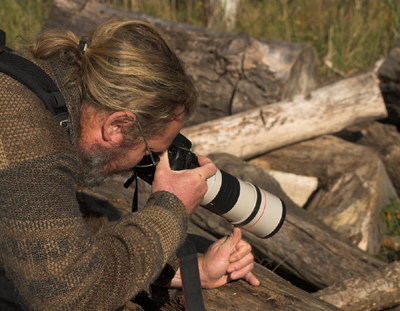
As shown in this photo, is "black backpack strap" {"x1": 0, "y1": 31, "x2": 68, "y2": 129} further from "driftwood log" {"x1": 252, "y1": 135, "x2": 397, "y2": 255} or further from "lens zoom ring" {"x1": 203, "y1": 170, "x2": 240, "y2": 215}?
"driftwood log" {"x1": 252, "y1": 135, "x2": 397, "y2": 255}

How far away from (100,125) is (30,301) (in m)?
0.69

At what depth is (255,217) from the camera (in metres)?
2.00

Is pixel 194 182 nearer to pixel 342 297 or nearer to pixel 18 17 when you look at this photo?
pixel 342 297

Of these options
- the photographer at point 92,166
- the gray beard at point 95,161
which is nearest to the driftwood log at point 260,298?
the photographer at point 92,166

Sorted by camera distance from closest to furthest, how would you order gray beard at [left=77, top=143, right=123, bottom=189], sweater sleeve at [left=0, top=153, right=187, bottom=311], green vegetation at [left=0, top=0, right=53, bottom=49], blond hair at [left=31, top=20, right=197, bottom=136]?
sweater sleeve at [left=0, top=153, right=187, bottom=311] → blond hair at [left=31, top=20, right=197, bottom=136] → gray beard at [left=77, top=143, right=123, bottom=189] → green vegetation at [left=0, top=0, right=53, bottom=49]

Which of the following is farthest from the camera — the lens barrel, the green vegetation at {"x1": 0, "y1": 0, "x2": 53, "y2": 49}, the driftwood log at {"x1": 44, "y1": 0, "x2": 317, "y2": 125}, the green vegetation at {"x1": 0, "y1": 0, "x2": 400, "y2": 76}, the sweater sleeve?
the green vegetation at {"x1": 0, "y1": 0, "x2": 400, "y2": 76}

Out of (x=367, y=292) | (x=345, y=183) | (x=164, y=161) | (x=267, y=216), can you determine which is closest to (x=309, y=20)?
(x=345, y=183)

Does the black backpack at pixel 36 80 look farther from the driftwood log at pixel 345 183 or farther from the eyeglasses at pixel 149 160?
the driftwood log at pixel 345 183

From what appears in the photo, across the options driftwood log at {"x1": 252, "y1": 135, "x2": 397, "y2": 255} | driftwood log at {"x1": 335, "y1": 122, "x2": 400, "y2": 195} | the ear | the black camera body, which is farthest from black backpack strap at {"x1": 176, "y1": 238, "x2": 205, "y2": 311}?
driftwood log at {"x1": 335, "y1": 122, "x2": 400, "y2": 195}

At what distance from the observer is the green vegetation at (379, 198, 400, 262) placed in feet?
11.6

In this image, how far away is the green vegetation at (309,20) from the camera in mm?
6012

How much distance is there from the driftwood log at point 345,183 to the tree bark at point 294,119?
17cm

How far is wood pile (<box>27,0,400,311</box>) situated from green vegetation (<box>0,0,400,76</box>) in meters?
1.36

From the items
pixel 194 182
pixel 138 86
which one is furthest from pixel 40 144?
pixel 194 182
